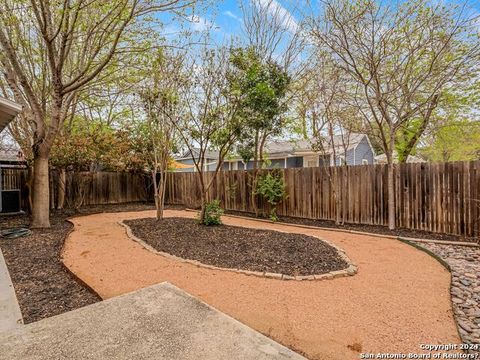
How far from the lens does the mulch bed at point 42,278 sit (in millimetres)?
2838

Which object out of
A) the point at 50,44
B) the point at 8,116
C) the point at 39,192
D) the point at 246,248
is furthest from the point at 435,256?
the point at 8,116

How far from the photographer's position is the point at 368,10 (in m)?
5.74

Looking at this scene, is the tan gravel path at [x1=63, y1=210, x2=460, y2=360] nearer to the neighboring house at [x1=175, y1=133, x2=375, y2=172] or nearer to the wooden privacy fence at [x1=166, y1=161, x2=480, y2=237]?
the wooden privacy fence at [x1=166, y1=161, x2=480, y2=237]

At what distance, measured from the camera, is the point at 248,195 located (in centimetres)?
948

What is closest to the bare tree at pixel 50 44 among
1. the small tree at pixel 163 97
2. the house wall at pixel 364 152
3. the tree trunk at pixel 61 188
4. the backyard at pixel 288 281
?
the small tree at pixel 163 97

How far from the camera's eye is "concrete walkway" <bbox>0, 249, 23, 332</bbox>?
2.35 metres

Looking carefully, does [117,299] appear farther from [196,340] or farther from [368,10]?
[368,10]

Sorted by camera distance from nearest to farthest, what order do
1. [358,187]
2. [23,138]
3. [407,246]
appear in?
[407,246] < [358,187] < [23,138]

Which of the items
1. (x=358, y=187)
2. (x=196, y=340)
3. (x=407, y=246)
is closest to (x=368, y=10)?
(x=358, y=187)

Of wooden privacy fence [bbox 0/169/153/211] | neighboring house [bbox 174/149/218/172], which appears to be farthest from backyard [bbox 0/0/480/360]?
neighboring house [bbox 174/149/218/172]

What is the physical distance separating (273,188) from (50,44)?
6500 millimetres

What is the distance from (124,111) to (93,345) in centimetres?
1179

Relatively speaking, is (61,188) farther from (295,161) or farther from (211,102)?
(295,161)

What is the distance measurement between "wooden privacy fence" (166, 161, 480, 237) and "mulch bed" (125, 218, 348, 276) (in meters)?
2.57
